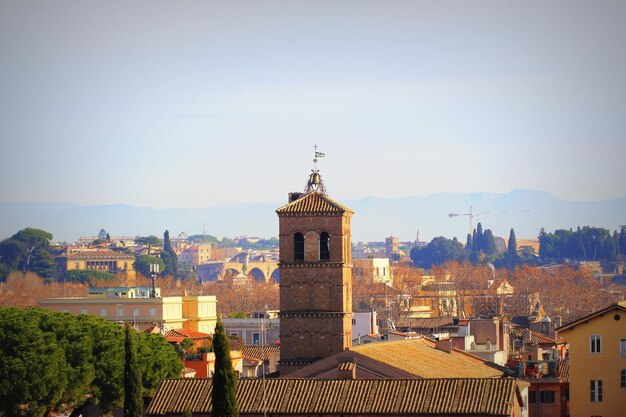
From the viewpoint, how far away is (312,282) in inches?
2980

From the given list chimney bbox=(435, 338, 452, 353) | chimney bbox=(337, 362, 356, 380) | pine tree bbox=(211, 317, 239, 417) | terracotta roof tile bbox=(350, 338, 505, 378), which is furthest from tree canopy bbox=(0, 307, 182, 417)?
pine tree bbox=(211, 317, 239, 417)

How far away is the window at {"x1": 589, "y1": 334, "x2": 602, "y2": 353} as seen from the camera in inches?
2697

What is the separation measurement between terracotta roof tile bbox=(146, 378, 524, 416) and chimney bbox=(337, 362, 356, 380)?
91.2 inches

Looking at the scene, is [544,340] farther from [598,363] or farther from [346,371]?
[346,371]

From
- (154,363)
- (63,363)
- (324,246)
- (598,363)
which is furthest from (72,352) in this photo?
(598,363)

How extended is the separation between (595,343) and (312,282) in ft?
41.0

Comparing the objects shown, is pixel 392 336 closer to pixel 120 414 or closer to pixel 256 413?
pixel 120 414

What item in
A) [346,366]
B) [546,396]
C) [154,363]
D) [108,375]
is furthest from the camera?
[154,363]

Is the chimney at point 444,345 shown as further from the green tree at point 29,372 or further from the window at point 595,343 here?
the green tree at point 29,372

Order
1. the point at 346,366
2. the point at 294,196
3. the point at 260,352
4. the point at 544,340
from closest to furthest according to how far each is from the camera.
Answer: the point at 346,366 < the point at 294,196 < the point at 260,352 < the point at 544,340

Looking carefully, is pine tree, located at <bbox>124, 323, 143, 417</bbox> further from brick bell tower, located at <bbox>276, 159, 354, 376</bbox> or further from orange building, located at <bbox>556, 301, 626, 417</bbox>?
orange building, located at <bbox>556, 301, 626, 417</bbox>

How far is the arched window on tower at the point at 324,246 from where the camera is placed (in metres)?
75.9

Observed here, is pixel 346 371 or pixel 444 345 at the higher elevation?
pixel 444 345

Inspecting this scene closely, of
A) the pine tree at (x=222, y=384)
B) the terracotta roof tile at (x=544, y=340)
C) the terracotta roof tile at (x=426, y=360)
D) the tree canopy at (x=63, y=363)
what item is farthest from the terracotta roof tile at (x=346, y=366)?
the terracotta roof tile at (x=544, y=340)
